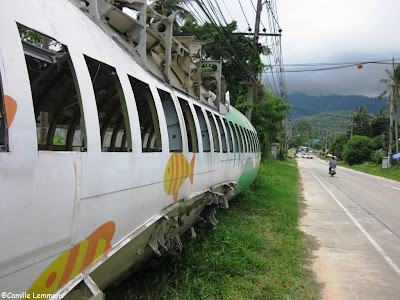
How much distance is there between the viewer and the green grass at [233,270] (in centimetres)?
469

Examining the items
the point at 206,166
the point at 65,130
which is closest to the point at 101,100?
the point at 65,130

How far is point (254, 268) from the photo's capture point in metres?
5.86

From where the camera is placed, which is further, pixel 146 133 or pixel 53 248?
pixel 146 133

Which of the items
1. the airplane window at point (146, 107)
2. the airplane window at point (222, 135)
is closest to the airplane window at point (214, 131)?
the airplane window at point (222, 135)

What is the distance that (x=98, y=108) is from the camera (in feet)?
12.7

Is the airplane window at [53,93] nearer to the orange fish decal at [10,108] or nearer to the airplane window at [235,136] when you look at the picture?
the orange fish decal at [10,108]

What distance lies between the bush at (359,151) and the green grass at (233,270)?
55822 millimetres

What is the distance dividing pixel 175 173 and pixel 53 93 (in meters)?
1.51

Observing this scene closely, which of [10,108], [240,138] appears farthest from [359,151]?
[10,108]

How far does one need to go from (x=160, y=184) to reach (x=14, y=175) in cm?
197

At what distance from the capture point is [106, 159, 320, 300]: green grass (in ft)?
15.4

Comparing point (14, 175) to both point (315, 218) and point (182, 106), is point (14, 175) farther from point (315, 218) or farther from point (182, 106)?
point (315, 218)

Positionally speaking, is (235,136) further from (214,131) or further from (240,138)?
(214,131)

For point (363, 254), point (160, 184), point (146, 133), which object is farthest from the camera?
point (363, 254)
